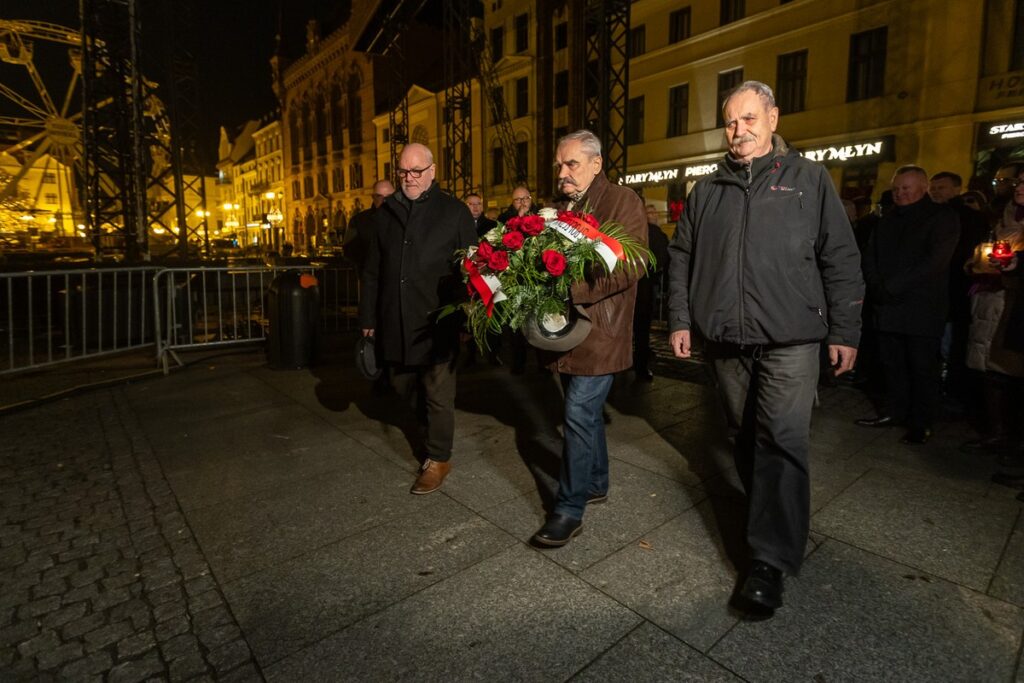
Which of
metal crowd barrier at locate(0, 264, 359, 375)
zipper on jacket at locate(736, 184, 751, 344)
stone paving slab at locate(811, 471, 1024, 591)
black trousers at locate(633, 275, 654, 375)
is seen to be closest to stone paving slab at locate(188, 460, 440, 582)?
zipper on jacket at locate(736, 184, 751, 344)

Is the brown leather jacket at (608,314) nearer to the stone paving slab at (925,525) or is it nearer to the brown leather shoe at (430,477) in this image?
the brown leather shoe at (430,477)

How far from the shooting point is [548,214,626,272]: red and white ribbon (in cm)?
266

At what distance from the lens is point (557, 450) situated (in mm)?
4617

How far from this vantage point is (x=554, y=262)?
2.61m

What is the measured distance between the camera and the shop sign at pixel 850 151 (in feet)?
63.2

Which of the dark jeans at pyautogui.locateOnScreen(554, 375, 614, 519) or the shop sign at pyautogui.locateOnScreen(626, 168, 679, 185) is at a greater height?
the shop sign at pyautogui.locateOnScreen(626, 168, 679, 185)

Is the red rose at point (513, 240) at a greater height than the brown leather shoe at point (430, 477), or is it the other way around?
the red rose at point (513, 240)

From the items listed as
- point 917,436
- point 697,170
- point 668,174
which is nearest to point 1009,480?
point 917,436

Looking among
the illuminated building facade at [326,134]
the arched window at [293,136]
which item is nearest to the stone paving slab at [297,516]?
the illuminated building facade at [326,134]

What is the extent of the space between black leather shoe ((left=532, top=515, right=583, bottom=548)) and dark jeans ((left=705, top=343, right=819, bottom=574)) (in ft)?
2.79

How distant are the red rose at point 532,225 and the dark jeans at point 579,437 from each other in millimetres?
791

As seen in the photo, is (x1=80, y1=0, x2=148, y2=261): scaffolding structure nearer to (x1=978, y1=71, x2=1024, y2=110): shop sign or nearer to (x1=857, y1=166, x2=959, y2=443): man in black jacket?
(x1=857, y1=166, x2=959, y2=443): man in black jacket

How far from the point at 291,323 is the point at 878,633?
6791 millimetres

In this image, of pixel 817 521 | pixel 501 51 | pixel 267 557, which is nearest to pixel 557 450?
pixel 817 521
